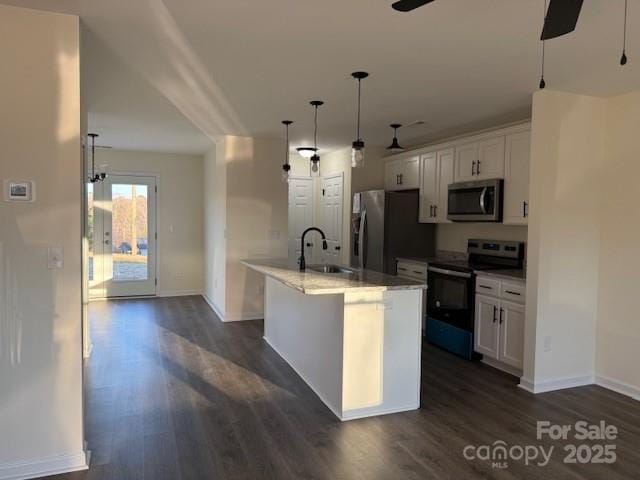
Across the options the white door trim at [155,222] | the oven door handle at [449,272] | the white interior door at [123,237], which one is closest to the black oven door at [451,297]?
the oven door handle at [449,272]

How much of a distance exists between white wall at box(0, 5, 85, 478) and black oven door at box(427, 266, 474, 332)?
3.34 metres

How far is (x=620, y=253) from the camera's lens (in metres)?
3.68

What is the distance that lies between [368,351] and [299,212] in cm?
447

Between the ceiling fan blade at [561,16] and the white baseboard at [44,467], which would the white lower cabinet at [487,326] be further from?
the white baseboard at [44,467]

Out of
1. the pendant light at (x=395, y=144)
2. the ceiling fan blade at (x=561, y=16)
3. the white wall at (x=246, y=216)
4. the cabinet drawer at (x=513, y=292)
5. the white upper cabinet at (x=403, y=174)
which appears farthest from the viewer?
the white wall at (x=246, y=216)

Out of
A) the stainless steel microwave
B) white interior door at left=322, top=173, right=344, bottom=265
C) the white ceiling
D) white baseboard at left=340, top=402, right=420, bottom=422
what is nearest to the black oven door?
the stainless steel microwave

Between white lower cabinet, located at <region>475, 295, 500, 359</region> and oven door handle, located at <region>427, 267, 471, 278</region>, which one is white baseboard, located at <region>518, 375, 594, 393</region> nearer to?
white lower cabinet, located at <region>475, 295, 500, 359</region>

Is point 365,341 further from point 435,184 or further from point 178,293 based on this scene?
point 178,293

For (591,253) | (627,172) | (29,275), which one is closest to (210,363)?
(29,275)

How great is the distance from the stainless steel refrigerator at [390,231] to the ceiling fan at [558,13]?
388 cm

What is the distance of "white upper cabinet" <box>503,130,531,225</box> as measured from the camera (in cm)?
405

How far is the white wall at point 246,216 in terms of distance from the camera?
5816 mm

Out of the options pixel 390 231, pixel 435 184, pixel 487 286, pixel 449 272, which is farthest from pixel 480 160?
pixel 390 231

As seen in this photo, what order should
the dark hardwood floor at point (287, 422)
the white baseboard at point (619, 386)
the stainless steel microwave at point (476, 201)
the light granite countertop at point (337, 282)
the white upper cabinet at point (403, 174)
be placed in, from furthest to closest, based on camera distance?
the white upper cabinet at point (403, 174) → the stainless steel microwave at point (476, 201) → the white baseboard at point (619, 386) → the light granite countertop at point (337, 282) → the dark hardwood floor at point (287, 422)
